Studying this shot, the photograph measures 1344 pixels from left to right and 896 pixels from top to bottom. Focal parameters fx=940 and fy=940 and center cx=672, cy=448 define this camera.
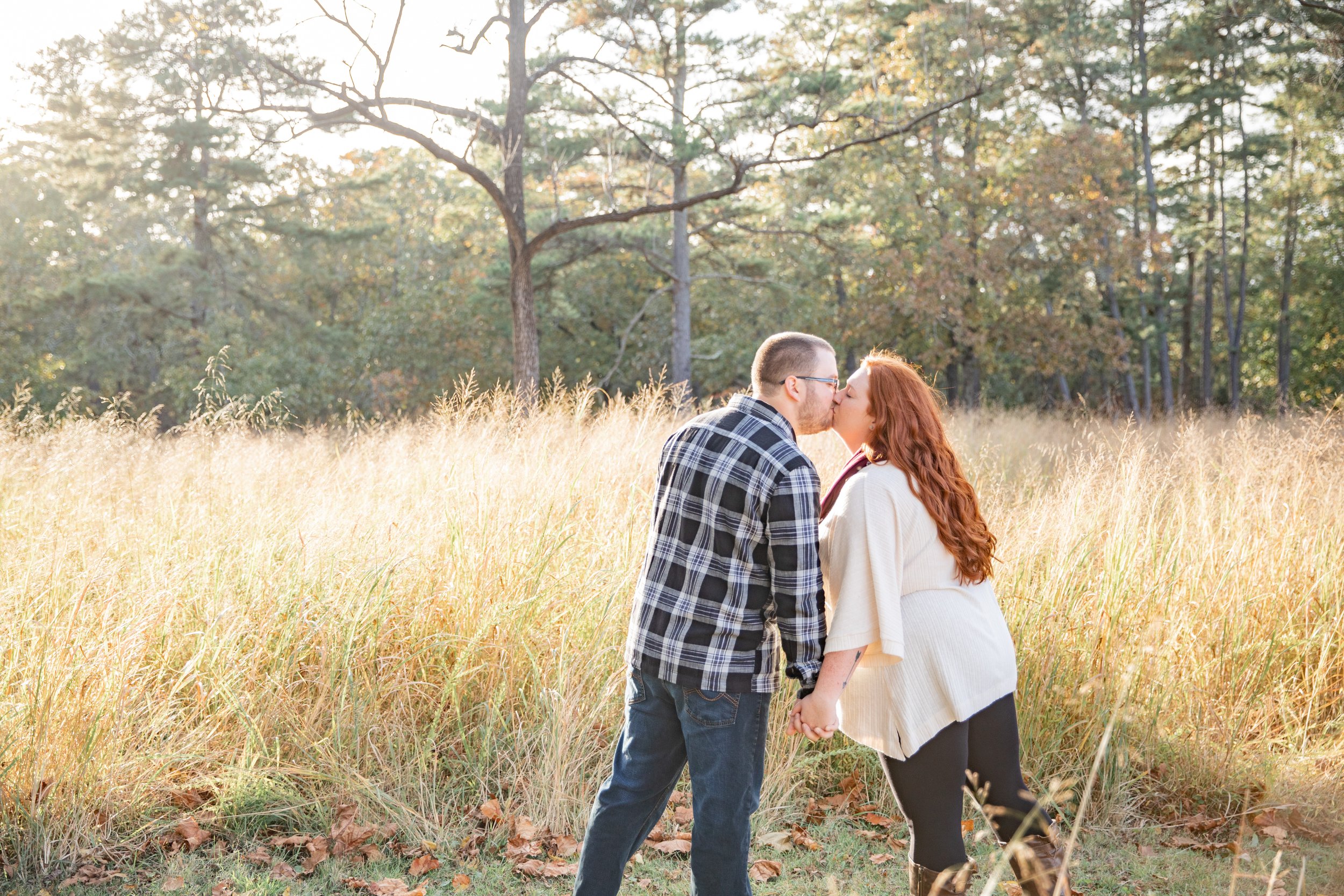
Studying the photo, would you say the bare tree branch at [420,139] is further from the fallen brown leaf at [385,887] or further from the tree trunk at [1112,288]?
the tree trunk at [1112,288]

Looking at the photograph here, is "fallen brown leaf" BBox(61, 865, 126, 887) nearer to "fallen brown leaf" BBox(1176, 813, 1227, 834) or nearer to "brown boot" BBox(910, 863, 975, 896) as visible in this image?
"brown boot" BBox(910, 863, 975, 896)

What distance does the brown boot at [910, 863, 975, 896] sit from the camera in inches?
92.4

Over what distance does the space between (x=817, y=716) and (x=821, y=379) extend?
33.7 inches

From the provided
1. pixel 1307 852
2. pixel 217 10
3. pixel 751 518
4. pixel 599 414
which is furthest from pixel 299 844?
pixel 217 10

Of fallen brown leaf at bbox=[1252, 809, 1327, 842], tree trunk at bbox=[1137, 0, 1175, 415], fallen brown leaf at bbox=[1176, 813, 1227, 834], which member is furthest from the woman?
tree trunk at bbox=[1137, 0, 1175, 415]

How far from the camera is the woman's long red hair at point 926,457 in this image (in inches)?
97.0

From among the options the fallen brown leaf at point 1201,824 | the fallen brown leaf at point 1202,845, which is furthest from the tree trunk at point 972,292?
the fallen brown leaf at point 1202,845

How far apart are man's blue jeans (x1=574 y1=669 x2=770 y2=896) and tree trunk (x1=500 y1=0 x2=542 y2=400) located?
10012mm

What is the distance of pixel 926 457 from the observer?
8.13 ft

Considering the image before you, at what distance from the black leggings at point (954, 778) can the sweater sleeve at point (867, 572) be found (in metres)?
0.28

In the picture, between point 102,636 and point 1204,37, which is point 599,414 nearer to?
point 102,636

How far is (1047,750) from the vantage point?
4.21m

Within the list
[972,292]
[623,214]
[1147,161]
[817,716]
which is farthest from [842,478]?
[1147,161]

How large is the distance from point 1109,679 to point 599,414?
5.37 meters
